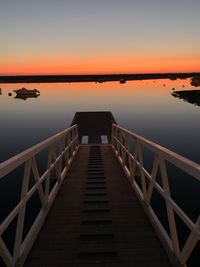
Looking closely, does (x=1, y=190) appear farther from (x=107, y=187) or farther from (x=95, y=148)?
(x=107, y=187)

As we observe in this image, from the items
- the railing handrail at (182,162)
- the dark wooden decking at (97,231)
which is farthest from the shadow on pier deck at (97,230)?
the railing handrail at (182,162)

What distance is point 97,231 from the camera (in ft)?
16.0

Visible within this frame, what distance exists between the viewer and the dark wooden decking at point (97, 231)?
13.3 ft

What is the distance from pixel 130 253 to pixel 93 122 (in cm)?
2177

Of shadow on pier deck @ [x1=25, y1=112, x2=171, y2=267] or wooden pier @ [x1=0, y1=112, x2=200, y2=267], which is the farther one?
shadow on pier deck @ [x1=25, y1=112, x2=171, y2=267]

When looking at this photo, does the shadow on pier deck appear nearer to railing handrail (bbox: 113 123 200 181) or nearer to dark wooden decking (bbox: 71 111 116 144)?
railing handrail (bbox: 113 123 200 181)

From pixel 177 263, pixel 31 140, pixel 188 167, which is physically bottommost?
pixel 31 140

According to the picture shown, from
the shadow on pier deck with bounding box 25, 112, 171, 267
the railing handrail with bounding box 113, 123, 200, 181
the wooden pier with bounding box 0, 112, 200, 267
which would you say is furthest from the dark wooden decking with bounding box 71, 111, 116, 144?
the railing handrail with bounding box 113, 123, 200, 181

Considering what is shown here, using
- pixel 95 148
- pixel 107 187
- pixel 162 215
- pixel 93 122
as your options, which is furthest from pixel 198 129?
pixel 107 187

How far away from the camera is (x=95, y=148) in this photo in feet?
46.4

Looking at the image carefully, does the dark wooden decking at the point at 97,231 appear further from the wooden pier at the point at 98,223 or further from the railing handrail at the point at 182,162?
the railing handrail at the point at 182,162

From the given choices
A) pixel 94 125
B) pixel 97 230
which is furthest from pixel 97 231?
pixel 94 125

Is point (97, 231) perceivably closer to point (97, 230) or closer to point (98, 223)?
point (97, 230)

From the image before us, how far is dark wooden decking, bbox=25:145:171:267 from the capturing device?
405cm
